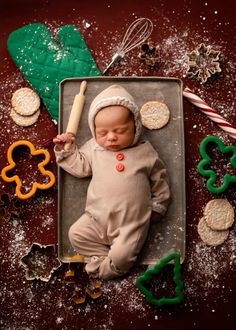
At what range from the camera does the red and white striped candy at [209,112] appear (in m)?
1.87

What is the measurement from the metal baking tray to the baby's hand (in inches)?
2.9

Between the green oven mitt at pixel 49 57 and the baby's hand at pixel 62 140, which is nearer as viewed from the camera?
the baby's hand at pixel 62 140

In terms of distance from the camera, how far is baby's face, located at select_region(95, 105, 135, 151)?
5.39 feet

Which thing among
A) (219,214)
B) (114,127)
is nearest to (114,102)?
(114,127)

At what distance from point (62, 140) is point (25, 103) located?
27 cm

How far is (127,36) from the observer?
196 cm

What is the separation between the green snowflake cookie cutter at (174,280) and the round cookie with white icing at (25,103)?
0.68m

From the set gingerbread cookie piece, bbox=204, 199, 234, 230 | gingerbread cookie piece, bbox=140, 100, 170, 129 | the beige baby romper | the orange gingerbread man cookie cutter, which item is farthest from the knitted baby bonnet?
gingerbread cookie piece, bbox=204, 199, 234, 230

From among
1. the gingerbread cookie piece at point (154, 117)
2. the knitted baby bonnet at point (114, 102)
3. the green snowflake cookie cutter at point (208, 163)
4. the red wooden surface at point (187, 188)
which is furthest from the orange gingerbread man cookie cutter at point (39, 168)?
the green snowflake cookie cutter at point (208, 163)

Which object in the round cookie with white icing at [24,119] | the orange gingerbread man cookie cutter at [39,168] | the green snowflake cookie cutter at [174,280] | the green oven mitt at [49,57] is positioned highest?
the green oven mitt at [49,57]

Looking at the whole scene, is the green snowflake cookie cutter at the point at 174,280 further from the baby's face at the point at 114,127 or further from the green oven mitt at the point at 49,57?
the green oven mitt at the point at 49,57

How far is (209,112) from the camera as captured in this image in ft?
6.16

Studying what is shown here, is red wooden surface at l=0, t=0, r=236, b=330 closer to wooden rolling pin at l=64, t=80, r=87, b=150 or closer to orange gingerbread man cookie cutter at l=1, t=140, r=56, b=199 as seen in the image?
orange gingerbread man cookie cutter at l=1, t=140, r=56, b=199

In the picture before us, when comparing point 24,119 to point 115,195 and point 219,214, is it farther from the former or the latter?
point 219,214
